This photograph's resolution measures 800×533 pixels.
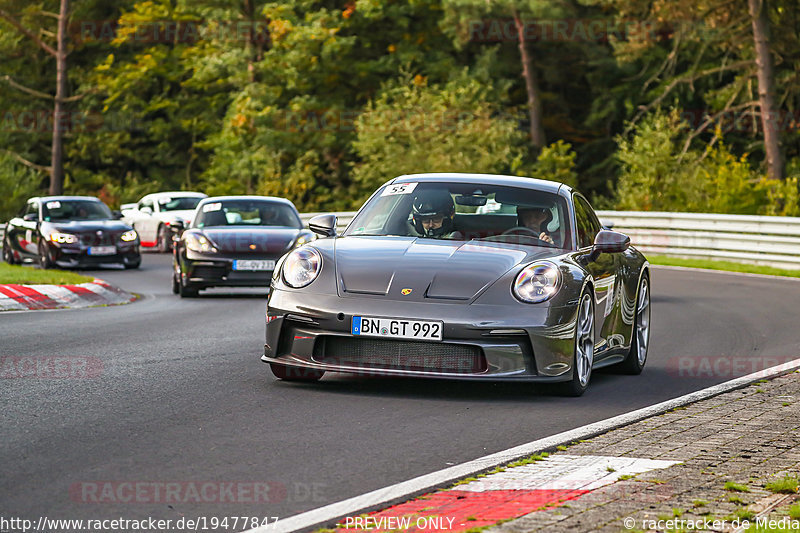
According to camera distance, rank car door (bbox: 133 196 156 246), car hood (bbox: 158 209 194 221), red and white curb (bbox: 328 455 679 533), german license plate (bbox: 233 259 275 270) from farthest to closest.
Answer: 1. car door (bbox: 133 196 156 246)
2. car hood (bbox: 158 209 194 221)
3. german license plate (bbox: 233 259 275 270)
4. red and white curb (bbox: 328 455 679 533)

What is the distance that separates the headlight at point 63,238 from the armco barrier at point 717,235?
36.1 feet

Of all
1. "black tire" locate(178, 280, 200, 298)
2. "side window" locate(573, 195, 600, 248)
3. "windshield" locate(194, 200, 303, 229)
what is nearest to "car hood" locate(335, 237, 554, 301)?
"side window" locate(573, 195, 600, 248)

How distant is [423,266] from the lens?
869 centimetres

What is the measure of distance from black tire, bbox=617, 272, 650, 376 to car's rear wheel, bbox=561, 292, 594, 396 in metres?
1.21

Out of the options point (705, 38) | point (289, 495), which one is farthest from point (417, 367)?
point (705, 38)

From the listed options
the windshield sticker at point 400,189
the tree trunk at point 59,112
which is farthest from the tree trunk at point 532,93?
the windshield sticker at point 400,189

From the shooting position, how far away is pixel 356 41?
180 ft

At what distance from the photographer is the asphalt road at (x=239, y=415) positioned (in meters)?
5.69

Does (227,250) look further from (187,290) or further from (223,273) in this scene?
(187,290)

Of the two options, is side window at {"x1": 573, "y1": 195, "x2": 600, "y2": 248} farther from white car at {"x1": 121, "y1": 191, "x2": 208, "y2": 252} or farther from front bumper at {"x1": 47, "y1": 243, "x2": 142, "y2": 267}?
white car at {"x1": 121, "y1": 191, "x2": 208, "y2": 252}

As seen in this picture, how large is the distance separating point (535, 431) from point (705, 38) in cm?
3802

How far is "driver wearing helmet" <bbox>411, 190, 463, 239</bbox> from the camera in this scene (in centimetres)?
960

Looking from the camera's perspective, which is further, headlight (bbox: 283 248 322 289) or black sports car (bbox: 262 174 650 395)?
headlight (bbox: 283 248 322 289)
